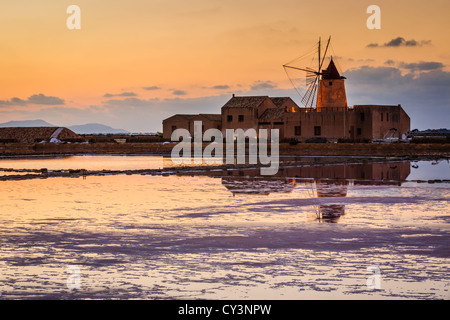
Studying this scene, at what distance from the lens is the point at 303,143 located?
153 feet

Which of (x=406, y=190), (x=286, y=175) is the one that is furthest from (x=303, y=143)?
(x=406, y=190)

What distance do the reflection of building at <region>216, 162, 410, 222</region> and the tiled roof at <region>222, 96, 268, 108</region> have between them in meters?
29.6

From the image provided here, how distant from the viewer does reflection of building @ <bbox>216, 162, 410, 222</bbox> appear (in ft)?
42.3

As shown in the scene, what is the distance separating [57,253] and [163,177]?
14016 mm

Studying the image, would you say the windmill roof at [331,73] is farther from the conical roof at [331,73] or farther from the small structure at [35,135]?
the small structure at [35,135]

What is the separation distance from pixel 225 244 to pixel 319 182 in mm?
11220

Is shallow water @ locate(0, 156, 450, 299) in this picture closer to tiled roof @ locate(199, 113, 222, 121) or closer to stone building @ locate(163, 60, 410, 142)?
stone building @ locate(163, 60, 410, 142)

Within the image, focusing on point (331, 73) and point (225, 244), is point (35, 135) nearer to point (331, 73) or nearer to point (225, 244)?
point (331, 73)

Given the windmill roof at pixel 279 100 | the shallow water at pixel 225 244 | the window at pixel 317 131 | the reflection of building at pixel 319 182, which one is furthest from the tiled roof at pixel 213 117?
Answer: the shallow water at pixel 225 244

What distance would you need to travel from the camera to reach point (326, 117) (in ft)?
160

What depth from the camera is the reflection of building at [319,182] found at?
12.9 metres

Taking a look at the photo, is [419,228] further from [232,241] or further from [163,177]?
[163,177]

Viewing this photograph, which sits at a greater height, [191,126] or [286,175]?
[191,126]

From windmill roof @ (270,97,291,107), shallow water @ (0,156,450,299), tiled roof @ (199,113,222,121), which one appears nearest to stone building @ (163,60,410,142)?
windmill roof @ (270,97,291,107)
